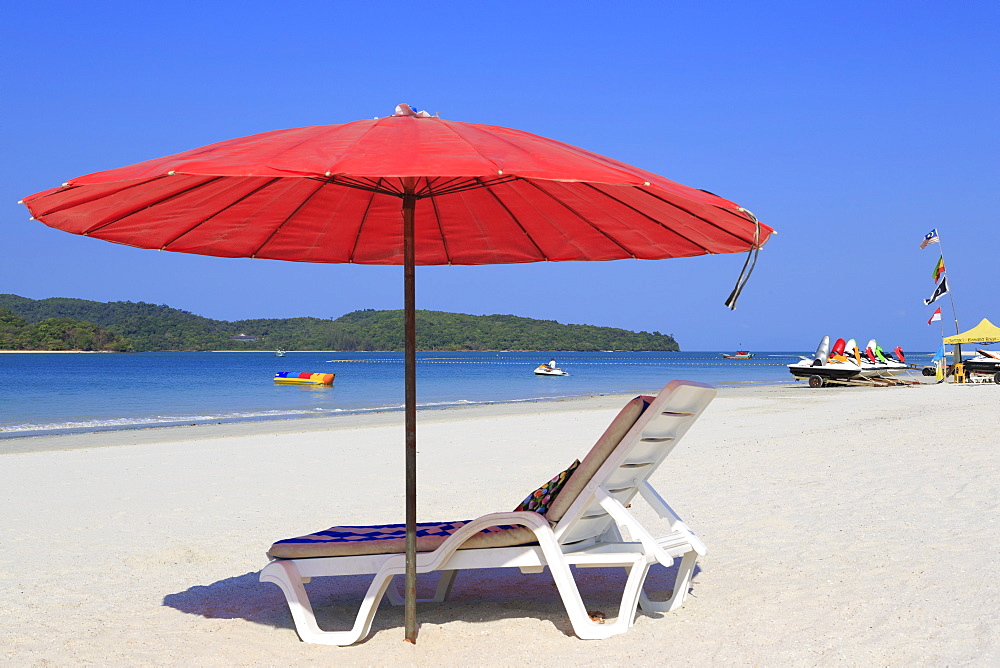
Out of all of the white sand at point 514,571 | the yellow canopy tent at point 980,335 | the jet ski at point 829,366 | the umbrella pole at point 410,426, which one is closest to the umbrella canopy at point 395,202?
the umbrella pole at point 410,426

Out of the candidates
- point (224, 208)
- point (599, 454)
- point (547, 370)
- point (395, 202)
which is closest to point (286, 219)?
point (224, 208)

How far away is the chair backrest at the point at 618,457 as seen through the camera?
3.38 metres

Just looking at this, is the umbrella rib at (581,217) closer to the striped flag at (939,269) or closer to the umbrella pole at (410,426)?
the umbrella pole at (410,426)

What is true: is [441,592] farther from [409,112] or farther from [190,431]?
[190,431]

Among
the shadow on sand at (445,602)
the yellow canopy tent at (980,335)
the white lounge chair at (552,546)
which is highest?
the yellow canopy tent at (980,335)

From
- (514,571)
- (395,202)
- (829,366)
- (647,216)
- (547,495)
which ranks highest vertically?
(395,202)

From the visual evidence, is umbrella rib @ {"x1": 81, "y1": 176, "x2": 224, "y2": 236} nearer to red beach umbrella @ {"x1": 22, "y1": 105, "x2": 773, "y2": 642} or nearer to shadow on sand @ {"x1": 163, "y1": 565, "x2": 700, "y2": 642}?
red beach umbrella @ {"x1": 22, "y1": 105, "x2": 773, "y2": 642}

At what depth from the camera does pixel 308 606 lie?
3496 mm

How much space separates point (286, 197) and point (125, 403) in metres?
26.7

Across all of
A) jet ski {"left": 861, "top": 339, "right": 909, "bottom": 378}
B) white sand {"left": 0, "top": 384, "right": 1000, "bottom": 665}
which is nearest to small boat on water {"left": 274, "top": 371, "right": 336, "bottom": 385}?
jet ski {"left": 861, "top": 339, "right": 909, "bottom": 378}

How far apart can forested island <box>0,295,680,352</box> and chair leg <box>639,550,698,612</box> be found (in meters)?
106

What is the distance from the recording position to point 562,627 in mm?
3627

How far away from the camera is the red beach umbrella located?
8.17 ft

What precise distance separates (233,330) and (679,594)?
128414mm
